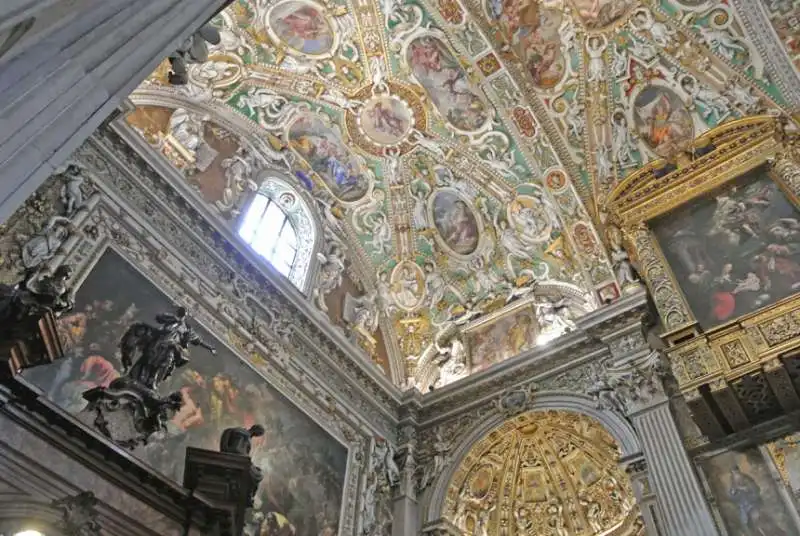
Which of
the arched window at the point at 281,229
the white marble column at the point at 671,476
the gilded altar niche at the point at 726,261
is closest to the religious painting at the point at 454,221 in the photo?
the arched window at the point at 281,229

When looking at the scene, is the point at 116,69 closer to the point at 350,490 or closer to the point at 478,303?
the point at 350,490

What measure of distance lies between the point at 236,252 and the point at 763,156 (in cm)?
907

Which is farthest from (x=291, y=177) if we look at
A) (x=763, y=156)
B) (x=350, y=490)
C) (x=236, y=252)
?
(x=763, y=156)

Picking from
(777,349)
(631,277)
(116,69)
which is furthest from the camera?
(631,277)

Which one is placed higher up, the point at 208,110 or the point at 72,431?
the point at 208,110

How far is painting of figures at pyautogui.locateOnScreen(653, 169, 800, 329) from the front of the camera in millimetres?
10039

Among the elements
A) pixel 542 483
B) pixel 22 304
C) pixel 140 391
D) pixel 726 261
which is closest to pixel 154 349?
pixel 140 391

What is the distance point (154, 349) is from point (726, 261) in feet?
28.6

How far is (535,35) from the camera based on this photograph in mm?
13562

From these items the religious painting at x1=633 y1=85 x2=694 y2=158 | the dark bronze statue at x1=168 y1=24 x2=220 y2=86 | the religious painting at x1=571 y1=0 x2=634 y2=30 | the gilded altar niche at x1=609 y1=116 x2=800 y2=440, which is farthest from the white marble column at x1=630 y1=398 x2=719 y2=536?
the dark bronze statue at x1=168 y1=24 x2=220 y2=86

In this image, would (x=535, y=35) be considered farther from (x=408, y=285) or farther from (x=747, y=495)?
(x=747, y=495)

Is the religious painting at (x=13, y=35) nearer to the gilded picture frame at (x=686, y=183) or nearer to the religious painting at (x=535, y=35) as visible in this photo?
the gilded picture frame at (x=686, y=183)

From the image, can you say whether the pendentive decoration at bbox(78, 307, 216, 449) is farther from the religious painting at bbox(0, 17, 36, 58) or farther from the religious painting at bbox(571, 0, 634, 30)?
the religious painting at bbox(571, 0, 634, 30)

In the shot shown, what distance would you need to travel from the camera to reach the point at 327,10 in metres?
13.4
